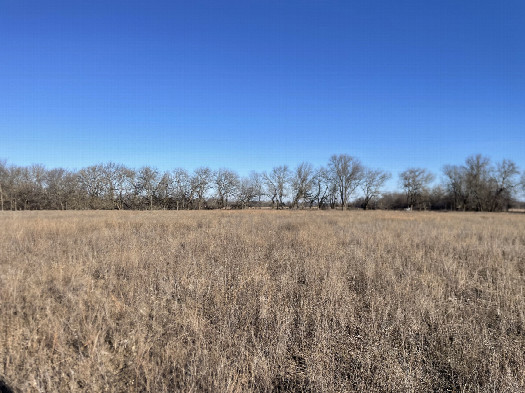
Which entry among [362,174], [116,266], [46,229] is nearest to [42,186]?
[46,229]

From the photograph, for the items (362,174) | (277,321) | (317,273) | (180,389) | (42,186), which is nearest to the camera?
(180,389)

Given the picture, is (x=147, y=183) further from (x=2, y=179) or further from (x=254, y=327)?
(x=254, y=327)

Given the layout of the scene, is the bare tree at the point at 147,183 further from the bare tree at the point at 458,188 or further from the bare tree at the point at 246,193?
the bare tree at the point at 458,188

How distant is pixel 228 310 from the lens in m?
3.12

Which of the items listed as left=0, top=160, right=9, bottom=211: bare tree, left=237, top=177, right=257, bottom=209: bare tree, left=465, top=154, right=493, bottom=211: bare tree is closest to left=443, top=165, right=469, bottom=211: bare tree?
left=465, top=154, right=493, bottom=211: bare tree

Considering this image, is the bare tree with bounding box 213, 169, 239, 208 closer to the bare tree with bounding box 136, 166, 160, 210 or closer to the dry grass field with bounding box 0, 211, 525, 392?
the bare tree with bounding box 136, 166, 160, 210

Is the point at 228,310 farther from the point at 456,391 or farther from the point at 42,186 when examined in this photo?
the point at 42,186

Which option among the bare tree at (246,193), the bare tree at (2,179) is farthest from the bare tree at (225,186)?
the bare tree at (2,179)

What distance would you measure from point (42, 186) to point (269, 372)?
213 feet

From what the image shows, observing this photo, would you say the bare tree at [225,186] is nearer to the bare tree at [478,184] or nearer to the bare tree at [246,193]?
the bare tree at [246,193]

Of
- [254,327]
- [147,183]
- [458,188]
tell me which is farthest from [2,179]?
[458,188]

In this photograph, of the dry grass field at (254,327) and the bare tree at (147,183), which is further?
the bare tree at (147,183)

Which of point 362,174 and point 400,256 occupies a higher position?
point 362,174

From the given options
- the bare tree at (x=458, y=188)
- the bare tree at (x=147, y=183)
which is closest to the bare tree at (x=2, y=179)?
the bare tree at (x=147, y=183)
